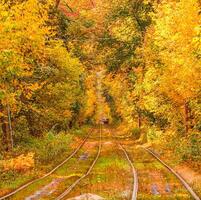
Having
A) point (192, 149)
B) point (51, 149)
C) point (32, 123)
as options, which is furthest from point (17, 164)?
→ point (32, 123)

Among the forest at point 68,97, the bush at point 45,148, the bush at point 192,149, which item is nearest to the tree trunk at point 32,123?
A: the forest at point 68,97

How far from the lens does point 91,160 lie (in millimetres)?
28219

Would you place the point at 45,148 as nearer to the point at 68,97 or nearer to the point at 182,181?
the point at 68,97

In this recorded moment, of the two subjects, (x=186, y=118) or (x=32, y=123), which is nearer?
(x=186, y=118)

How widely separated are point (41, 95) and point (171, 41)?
38.2 feet

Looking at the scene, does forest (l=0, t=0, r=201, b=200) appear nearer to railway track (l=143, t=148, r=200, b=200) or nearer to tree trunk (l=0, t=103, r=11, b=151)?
tree trunk (l=0, t=103, r=11, b=151)

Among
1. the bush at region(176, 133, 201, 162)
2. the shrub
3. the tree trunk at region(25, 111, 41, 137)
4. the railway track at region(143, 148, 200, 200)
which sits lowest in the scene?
the railway track at region(143, 148, 200, 200)

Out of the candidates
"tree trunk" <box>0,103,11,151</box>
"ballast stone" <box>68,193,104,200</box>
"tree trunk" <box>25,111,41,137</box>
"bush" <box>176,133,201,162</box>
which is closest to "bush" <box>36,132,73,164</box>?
"tree trunk" <box>0,103,11,151</box>

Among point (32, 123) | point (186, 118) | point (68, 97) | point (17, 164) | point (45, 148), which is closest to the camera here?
point (17, 164)

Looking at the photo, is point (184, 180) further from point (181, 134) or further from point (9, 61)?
point (181, 134)

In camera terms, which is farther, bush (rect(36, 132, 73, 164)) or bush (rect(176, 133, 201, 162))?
bush (rect(36, 132, 73, 164))

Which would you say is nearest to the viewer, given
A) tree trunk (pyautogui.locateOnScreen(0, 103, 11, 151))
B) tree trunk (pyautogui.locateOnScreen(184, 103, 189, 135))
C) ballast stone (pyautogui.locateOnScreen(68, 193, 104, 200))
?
ballast stone (pyautogui.locateOnScreen(68, 193, 104, 200))

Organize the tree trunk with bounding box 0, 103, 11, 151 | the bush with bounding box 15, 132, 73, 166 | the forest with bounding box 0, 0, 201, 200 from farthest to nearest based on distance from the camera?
1. the bush with bounding box 15, 132, 73, 166
2. the tree trunk with bounding box 0, 103, 11, 151
3. the forest with bounding box 0, 0, 201, 200

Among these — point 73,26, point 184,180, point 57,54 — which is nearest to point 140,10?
point 73,26
